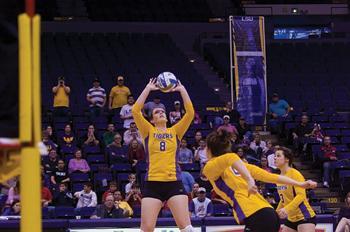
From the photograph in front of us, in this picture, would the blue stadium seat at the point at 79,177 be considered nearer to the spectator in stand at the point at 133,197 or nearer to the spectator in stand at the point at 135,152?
the spectator in stand at the point at 133,197

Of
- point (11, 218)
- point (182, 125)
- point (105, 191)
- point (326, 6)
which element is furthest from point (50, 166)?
point (326, 6)

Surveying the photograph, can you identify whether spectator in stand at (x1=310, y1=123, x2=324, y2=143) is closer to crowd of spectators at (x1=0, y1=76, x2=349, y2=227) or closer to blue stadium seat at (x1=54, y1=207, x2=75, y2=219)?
crowd of spectators at (x1=0, y1=76, x2=349, y2=227)

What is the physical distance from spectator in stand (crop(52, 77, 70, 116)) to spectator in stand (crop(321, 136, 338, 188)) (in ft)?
20.3

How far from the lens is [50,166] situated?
14273 millimetres

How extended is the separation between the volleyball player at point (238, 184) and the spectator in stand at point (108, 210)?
6.28 meters

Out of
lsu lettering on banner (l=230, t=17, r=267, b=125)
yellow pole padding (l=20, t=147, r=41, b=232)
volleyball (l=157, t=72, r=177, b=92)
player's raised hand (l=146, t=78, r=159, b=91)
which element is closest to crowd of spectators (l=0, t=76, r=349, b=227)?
lsu lettering on banner (l=230, t=17, r=267, b=125)

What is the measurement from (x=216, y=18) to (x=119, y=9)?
3807 millimetres

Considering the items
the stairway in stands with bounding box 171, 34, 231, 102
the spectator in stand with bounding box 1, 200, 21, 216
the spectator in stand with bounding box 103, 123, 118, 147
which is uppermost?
the stairway in stands with bounding box 171, 34, 231, 102

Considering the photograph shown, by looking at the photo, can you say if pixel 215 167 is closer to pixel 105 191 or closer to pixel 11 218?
pixel 11 218

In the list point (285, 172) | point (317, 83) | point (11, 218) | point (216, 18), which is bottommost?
point (11, 218)

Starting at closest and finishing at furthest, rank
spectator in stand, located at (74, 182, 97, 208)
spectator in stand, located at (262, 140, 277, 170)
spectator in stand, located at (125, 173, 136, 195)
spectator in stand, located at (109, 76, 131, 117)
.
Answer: spectator in stand, located at (74, 182, 97, 208) → spectator in stand, located at (125, 173, 136, 195) → spectator in stand, located at (262, 140, 277, 170) → spectator in stand, located at (109, 76, 131, 117)

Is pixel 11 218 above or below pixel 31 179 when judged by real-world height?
below

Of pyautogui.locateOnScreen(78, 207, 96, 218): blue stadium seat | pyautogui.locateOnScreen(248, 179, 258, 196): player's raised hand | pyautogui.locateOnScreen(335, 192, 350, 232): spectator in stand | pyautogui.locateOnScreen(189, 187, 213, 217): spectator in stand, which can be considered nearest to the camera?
pyautogui.locateOnScreen(248, 179, 258, 196): player's raised hand

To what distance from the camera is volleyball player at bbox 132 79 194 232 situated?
313 inches
